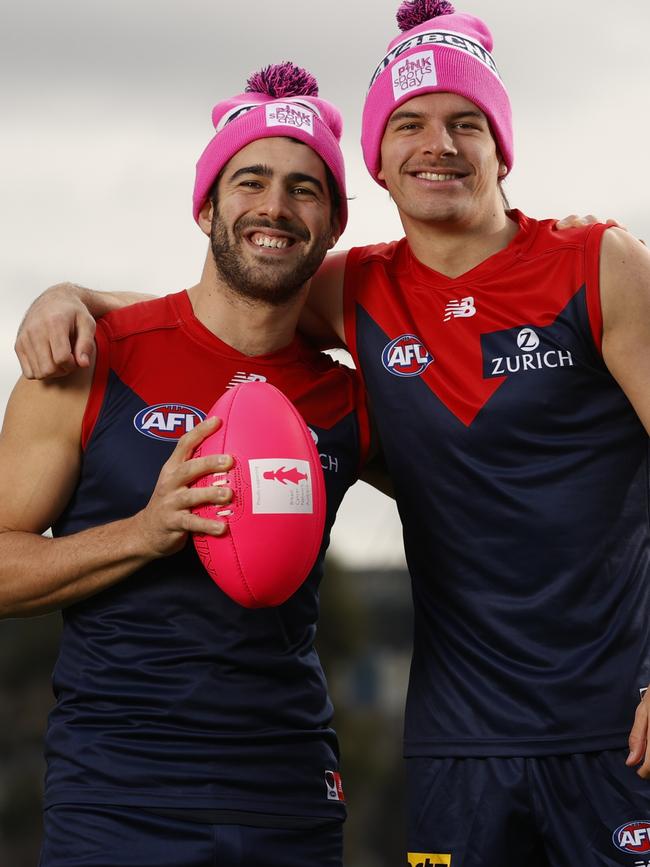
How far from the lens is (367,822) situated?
774 inches

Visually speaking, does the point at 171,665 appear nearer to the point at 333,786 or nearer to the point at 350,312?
the point at 333,786

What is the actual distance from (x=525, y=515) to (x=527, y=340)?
0.50 metres

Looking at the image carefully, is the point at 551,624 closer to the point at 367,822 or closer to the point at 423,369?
the point at 423,369

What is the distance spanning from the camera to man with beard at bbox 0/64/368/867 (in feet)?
11.4

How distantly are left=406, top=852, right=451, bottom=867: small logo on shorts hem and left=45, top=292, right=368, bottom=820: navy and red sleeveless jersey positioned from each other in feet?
0.78

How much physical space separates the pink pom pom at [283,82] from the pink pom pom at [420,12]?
0.36 metres

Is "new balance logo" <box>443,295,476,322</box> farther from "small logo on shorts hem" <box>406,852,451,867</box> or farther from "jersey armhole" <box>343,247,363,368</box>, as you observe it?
"small logo on shorts hem" <box>406,852,451,867</box>

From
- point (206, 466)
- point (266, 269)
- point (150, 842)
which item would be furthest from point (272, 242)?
point (150, 842)

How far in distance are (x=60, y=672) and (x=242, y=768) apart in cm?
60

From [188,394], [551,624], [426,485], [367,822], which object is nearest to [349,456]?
[426,485]

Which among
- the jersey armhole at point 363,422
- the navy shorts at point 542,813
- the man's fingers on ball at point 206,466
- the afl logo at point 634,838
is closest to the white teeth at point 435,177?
the jersey armhole at point 363,422

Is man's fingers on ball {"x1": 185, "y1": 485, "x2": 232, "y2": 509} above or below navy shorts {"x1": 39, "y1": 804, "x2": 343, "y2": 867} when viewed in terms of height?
above

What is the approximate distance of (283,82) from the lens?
14.2ft

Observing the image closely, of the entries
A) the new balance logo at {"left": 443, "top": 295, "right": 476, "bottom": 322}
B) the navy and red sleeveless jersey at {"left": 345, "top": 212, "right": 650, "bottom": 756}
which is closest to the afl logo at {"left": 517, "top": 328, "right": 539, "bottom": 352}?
the navy and red sleeveless jersey at {"left": 345, "top": 212, "right": 650, "bottom": 756}
